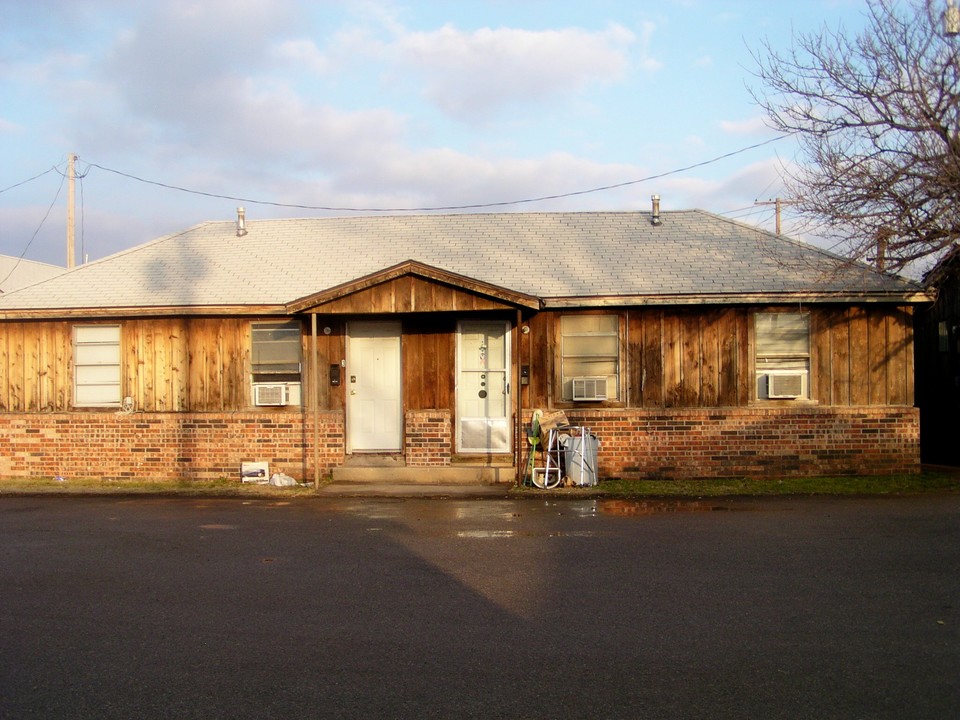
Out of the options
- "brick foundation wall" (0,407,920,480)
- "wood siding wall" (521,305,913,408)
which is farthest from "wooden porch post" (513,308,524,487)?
"wood siding wall" (521,305,913,408)

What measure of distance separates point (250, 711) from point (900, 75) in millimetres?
13510

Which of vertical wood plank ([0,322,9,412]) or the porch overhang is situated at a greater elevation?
the porch overhang

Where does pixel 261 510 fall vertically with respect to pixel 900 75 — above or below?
below

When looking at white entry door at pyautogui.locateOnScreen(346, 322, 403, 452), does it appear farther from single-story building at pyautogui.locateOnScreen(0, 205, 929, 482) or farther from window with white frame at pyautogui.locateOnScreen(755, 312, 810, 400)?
window with white frame at pyautogui.locateOnScreen(755, 312, 810, 400)

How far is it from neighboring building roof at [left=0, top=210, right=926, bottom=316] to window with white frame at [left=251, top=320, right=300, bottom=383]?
0.48 metres

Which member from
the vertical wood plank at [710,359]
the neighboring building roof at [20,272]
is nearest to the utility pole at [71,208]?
the neighboring building roof at [20,272]

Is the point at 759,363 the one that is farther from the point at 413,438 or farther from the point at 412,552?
the point at 412,552

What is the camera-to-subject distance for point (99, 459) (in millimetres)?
14930

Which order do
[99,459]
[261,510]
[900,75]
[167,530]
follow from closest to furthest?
[167,530] < [261,510] < [900,75] < [99,459]

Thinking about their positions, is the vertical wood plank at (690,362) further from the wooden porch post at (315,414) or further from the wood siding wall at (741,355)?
the wooden porch post at (315,414)

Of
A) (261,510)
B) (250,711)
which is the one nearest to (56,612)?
(250,711)

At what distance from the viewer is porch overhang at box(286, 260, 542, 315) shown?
13367 millimetres

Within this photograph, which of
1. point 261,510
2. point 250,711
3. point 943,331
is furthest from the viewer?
point 943,331

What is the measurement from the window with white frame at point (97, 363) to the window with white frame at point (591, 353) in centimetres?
766
